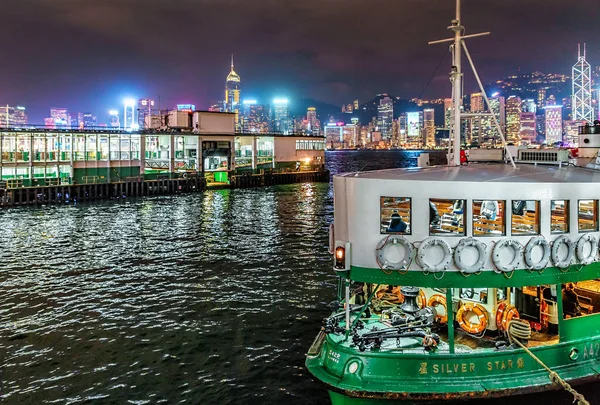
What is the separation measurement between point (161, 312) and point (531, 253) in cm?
1520

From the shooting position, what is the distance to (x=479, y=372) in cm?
1075

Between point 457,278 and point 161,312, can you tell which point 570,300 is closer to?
point 457,278

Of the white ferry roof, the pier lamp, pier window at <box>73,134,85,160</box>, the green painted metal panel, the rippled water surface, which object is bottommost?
the rippled water surface

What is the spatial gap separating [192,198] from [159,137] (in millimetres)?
17273

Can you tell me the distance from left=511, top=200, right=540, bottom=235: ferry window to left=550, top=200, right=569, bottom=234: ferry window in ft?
1.78

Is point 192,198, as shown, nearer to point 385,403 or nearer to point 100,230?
point 100,230

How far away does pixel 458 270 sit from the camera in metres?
10.7

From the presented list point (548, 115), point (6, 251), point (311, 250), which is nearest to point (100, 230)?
point (6, 251)

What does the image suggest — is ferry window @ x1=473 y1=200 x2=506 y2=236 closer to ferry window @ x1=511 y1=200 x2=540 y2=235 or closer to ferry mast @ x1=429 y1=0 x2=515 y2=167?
ferry window @ x1=511 y1=200 x2=540 y2=235

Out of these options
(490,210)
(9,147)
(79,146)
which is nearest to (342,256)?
(490,210)

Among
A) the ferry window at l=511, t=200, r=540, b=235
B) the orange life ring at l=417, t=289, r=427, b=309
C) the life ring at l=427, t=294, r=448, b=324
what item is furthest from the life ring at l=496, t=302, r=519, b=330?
the ferry window at l=511, t=200, r=540, b=235

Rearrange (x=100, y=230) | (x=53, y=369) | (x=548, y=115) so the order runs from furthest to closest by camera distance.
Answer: (x=548, y=115), (x=100, y=230), (x=53, y=369)

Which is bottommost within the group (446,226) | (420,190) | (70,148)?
(446,226)

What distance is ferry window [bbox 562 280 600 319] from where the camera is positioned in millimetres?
12930
